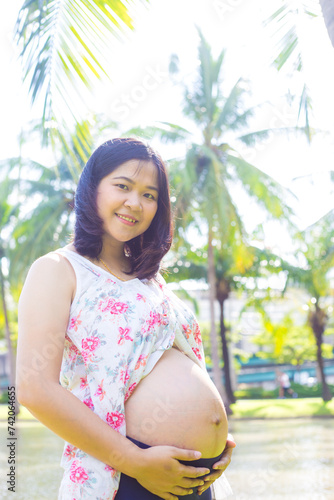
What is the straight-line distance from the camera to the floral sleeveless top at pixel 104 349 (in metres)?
1.49

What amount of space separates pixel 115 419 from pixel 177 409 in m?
0.22

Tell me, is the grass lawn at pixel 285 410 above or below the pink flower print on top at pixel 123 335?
below

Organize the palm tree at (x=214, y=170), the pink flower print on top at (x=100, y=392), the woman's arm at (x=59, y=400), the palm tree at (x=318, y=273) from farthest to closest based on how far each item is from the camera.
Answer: the palm tree at (x=318, y=273) → the palm tree at (x=214, y=170) → the pink flower print on top at (x=100, y=392) → the woman's arm at (x=59, y=400)

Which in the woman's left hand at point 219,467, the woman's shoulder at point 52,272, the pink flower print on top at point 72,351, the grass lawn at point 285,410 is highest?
the woman's shoulder at point 52,272

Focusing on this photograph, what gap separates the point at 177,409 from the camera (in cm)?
166

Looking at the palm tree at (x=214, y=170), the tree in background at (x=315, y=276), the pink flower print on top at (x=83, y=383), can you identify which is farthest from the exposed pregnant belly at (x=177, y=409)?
the tree in background at (x=315, y=276)

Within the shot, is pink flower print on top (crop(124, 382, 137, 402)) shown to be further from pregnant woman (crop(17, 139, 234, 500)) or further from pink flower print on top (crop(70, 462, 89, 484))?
pink flower print on top (crop(70, 462, 89, 484))

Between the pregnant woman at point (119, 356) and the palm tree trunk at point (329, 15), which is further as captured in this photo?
the palm tree trunk at point (329, 15)

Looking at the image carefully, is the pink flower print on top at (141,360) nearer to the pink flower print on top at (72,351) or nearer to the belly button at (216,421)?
the pink flower print on top at (72,351)

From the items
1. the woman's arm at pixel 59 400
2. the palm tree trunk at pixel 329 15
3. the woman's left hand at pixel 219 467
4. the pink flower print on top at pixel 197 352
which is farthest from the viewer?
the palm tree trunk at pixel 329 15

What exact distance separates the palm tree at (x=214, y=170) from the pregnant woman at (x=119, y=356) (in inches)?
502

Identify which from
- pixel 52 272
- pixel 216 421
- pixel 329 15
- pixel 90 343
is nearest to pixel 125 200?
pixel 52 272

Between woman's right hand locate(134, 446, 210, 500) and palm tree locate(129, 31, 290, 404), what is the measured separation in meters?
13.1

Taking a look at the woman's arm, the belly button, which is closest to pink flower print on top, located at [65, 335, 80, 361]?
the woman's arm
